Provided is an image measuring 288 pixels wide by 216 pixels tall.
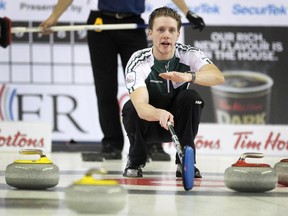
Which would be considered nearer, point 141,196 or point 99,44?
point 141,196

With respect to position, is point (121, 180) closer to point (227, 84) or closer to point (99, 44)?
point (99, 44)

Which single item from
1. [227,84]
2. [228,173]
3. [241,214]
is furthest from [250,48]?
[241,214]

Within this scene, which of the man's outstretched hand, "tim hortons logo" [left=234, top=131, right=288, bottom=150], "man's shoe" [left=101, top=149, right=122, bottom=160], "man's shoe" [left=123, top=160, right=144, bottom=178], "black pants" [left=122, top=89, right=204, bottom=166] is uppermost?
the man's outstretched hand

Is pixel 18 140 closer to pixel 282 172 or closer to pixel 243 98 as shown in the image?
pixel 243 98

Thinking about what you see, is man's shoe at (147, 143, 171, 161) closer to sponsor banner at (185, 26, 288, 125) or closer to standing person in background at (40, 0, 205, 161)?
standing person in background at (40, 0, 205, 161)

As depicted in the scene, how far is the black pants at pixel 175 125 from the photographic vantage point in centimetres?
405

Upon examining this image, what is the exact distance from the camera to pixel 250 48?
22.5ft

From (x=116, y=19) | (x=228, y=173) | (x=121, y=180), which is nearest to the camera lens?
(x=228, y=173)

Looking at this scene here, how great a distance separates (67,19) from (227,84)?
1419 millimetres

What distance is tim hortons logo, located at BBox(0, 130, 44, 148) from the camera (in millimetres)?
6676

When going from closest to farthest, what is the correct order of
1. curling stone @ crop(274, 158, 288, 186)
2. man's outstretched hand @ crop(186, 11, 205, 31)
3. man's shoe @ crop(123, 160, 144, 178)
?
curling stone @ crop(274, 158, 288, 186) → man's shoe @ crop(123, 160, 144, 178) → man's outstretched hand @ crop(186, 11, 205, 31)

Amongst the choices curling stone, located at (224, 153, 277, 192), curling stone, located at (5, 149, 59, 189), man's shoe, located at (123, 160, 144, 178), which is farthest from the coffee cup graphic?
curling stone, located at (5, 149, 59, 189)

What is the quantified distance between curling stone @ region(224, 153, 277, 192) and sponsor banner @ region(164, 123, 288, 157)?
3.21 m

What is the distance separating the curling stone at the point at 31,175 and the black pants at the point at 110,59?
7.55 feet
